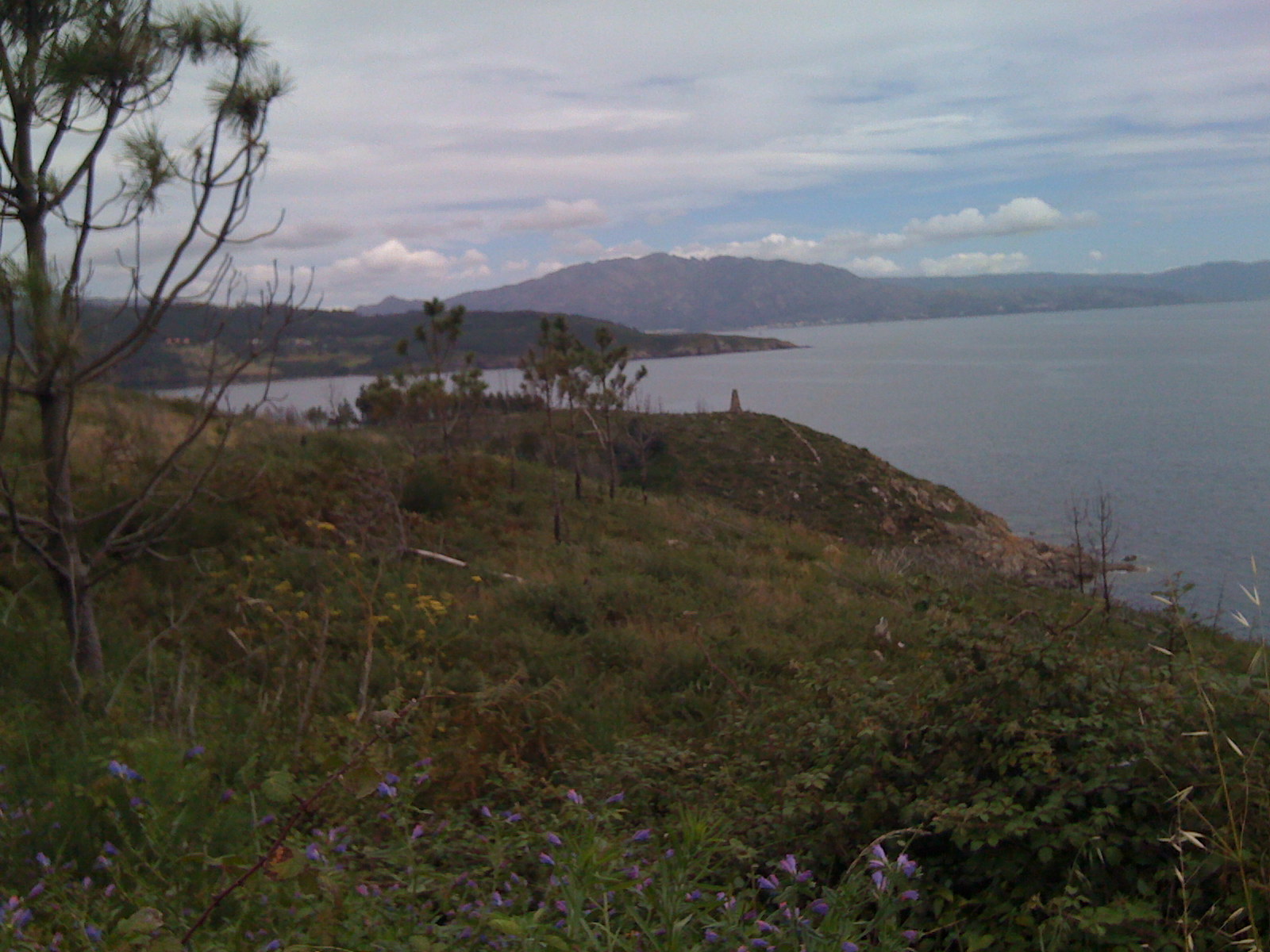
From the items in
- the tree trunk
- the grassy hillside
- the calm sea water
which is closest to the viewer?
the grassy hillside

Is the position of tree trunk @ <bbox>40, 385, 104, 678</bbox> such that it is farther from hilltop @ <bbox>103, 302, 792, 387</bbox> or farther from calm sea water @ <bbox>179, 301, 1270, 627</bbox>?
calm sea water @ <bbox>179, 301, 1270, 627</bbox>

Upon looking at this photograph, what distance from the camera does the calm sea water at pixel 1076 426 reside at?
36.0 m

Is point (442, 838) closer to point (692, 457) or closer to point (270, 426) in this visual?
point (270, 426)

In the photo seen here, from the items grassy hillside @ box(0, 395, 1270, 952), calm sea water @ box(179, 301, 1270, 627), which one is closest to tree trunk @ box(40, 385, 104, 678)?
grassy hillside @ box(0, 395, 1270, 952)

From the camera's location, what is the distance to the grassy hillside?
95.2 inches

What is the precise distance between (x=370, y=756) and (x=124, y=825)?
4.50 ft

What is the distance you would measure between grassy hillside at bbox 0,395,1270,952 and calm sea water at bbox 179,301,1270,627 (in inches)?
101

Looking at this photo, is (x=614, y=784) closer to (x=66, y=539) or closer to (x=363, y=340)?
(x=66, y=539)

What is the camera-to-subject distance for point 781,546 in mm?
18281

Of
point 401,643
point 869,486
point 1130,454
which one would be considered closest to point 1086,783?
point 401,643

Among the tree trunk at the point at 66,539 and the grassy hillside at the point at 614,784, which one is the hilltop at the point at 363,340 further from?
the grassy hillside at the point at 614,784

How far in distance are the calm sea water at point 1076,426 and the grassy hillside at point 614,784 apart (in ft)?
8.40

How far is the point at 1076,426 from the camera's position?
6812 cm

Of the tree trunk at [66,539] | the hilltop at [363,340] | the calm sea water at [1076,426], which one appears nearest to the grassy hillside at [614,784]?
the tree trunk at [66,539]
